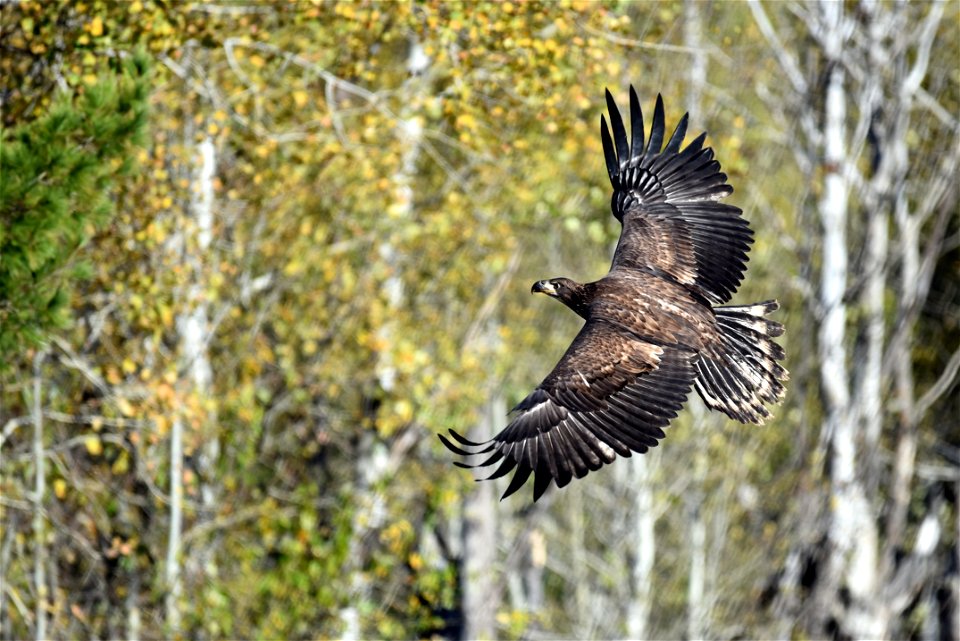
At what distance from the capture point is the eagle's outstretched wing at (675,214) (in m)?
9.14

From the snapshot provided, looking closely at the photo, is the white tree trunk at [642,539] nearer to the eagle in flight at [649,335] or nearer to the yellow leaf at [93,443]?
the yellow leaf at [93,443]

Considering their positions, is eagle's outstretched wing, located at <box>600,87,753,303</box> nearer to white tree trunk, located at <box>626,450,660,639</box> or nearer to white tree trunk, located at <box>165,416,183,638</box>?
white tree trunk, located at <box>165,416,183,638</box>

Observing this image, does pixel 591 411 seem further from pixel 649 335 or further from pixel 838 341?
pixel 838 341

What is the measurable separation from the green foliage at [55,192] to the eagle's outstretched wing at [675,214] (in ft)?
9.08

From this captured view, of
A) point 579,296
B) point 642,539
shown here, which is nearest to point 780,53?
point 642,539

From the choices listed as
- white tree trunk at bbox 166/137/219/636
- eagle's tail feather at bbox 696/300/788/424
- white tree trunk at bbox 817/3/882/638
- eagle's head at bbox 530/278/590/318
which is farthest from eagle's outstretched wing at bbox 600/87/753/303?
white tree trunk at bbox 817/3/882/638

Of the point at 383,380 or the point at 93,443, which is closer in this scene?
the point at 93,443

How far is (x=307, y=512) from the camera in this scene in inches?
511

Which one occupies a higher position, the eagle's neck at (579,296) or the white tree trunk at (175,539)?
the eagle's neck at (579,296)

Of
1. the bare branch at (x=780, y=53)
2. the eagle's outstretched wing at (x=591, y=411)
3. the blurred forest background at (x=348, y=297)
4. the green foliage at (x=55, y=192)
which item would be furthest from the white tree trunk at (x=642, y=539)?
the eagle's outstretched wing at (x=591, y=411)

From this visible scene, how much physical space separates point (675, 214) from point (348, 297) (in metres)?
4.70

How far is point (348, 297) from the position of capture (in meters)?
13.5

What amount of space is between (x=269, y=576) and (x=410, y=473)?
6.27 ft

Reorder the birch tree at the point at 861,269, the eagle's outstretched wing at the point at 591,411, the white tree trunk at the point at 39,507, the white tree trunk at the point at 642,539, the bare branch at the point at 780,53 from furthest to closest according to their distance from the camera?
1. the white tree trunk at the point at 642,539
2. the bare branch at the point at 780,53
3. the birch tree at the point at 861,269
4. the white tree trunk at the point at 39,507
5. the eagle's outstretched wing at the point at 591,411
